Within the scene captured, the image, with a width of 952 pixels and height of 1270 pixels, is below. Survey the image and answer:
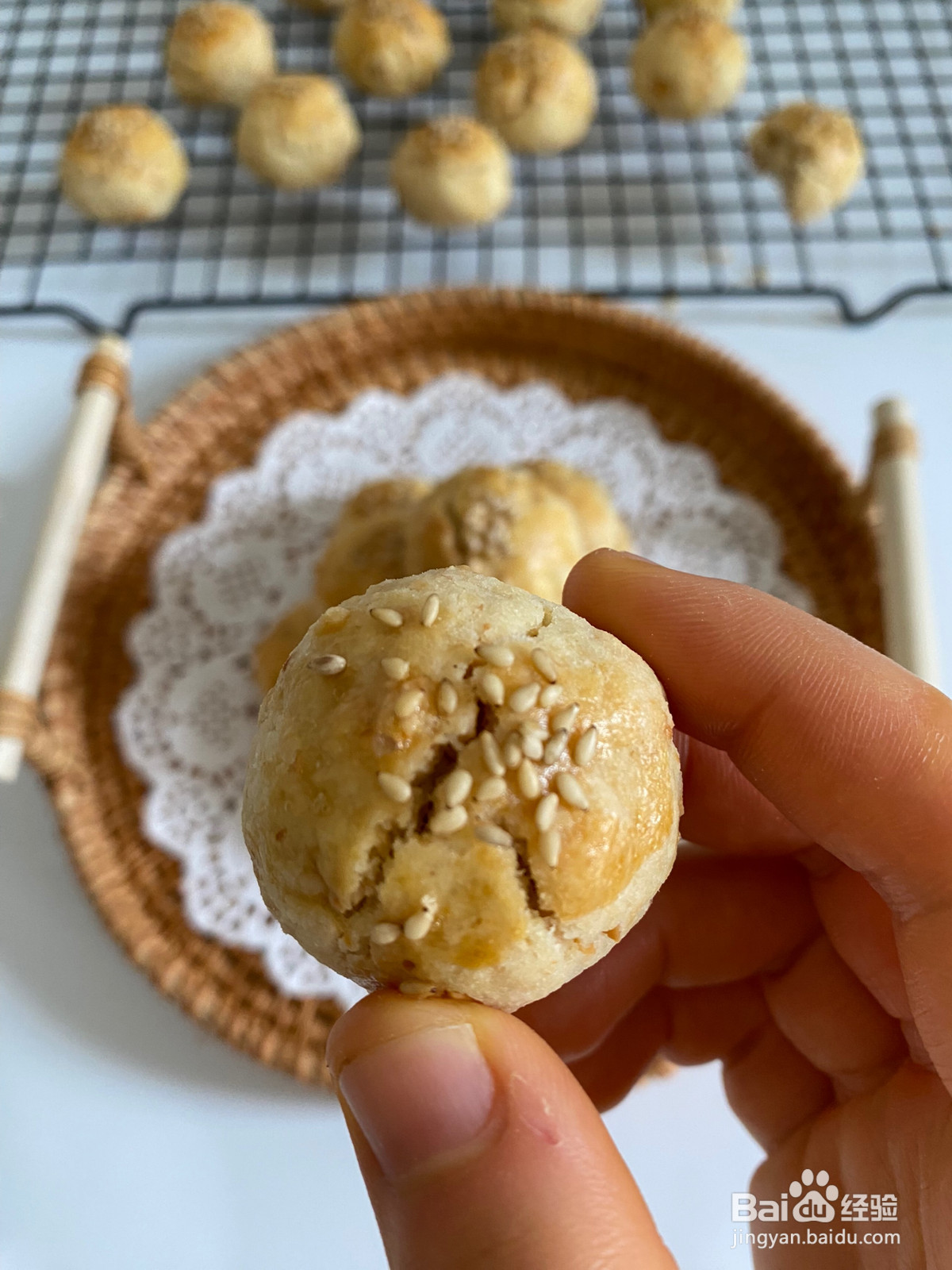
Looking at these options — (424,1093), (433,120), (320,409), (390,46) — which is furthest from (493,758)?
(390,46)

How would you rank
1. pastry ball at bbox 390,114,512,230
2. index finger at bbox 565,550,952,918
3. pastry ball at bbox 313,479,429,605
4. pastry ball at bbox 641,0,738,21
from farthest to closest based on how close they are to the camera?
pastry ball at bbox 641,0,738,21 < pastry ball at bbox 390,114,512,230 < pastry ball at bbox 313,479,429,605 < index finger at bbox 565,550,952,918

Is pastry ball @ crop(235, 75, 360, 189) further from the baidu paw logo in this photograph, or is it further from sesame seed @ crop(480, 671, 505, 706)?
the baidu paw logo

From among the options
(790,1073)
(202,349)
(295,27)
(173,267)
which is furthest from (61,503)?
(295,27)

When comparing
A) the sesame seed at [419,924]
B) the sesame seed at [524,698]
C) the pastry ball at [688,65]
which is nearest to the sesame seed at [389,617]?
the sesame seed at [524,698]

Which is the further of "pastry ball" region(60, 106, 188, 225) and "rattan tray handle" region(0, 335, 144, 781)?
"pastry ball" region(60, 106, 188, 225)

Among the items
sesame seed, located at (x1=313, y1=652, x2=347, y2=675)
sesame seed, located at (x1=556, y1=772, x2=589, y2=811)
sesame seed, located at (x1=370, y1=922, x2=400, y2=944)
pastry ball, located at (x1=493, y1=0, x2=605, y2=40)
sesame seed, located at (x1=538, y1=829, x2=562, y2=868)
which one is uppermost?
pastry ball, located at (x1=493, y1=0, x2=605, y2=40)

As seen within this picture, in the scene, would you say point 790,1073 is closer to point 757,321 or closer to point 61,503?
point 61,503

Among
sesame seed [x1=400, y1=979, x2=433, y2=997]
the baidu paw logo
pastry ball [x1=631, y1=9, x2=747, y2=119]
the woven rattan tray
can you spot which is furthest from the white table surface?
pastry ball [x1=631, y1=9, x2=747, y2=119]

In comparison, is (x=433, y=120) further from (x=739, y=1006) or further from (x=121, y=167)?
(x=739, y=1006)
